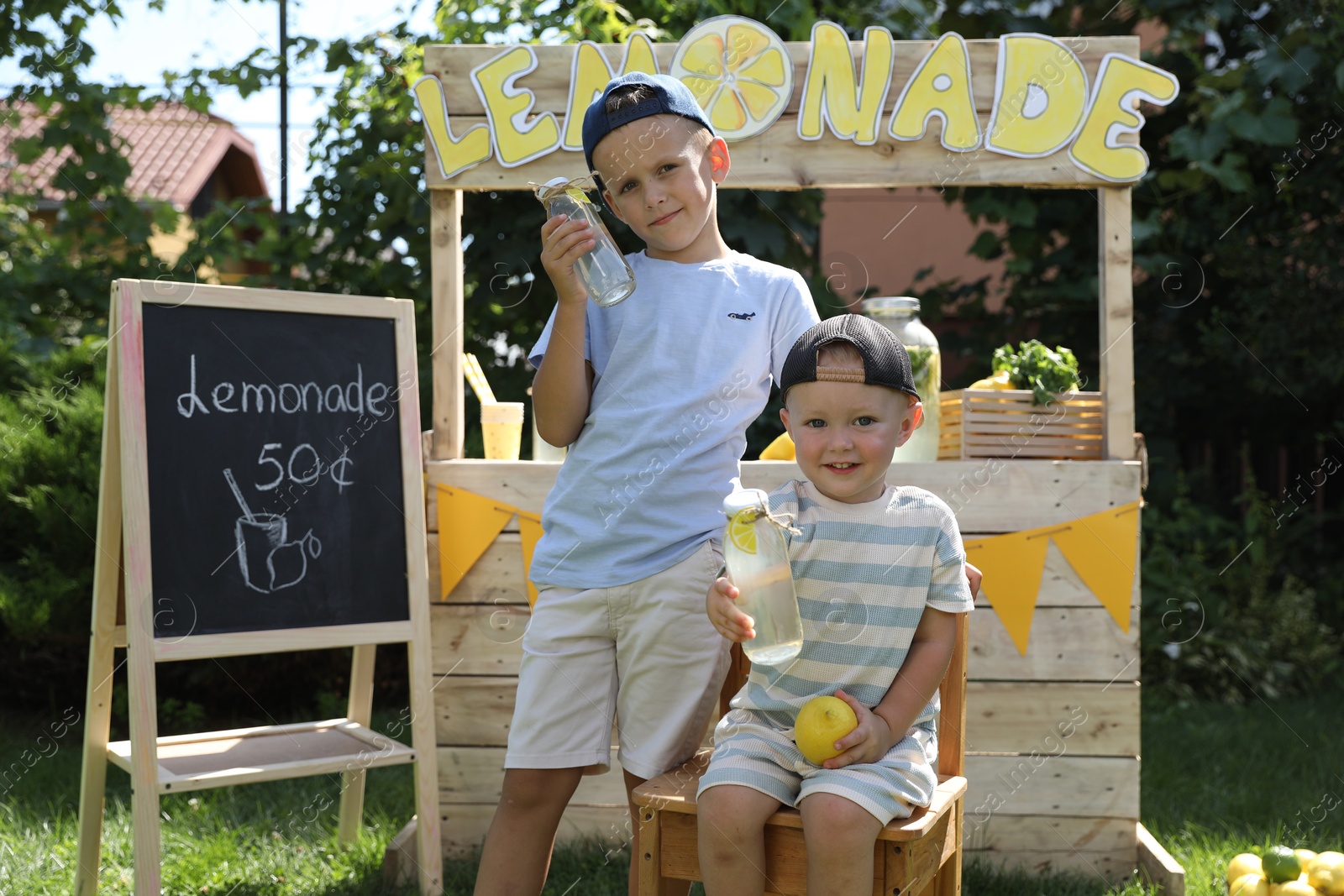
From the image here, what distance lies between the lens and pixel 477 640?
3164 millimetres

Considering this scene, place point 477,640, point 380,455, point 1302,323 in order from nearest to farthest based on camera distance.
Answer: point 380,455, point 477,640, point 1302,323

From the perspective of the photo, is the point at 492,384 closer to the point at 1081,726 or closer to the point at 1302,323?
the point at 1081,726

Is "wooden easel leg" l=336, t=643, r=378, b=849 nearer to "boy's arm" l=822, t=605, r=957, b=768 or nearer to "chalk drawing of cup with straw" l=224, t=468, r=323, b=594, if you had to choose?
"chalk drawing of cup with straw" l=224, t=468, r=323, b=594

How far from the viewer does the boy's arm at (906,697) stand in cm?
182

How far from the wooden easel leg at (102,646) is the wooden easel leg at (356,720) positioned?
0.65 m

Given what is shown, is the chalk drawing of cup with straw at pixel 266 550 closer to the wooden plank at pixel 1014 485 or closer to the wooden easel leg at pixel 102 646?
the wooden easel leg at pixel 102 646

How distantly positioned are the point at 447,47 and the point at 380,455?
113 centimetres

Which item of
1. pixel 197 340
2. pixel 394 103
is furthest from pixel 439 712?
pixel 394 103

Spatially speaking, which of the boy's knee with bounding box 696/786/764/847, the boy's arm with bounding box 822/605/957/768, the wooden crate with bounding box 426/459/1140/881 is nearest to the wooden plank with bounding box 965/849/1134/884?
the wooden crate with bounding box 426/459/1140/881

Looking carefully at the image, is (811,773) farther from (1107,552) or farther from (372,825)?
(372,825)

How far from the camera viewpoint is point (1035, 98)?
3057mm

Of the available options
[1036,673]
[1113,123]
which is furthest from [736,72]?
[1036,673]

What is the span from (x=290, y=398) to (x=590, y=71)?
117cm

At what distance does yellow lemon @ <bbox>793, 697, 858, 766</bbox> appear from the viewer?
5.93 feet
